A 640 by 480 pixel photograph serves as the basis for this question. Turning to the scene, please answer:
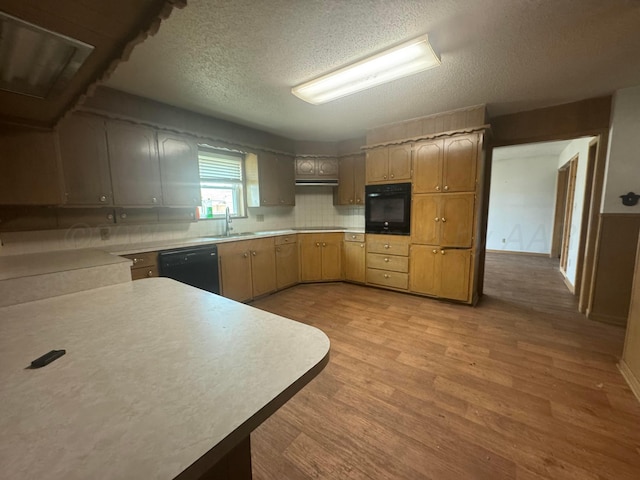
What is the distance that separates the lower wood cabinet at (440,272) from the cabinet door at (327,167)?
1.89 metres

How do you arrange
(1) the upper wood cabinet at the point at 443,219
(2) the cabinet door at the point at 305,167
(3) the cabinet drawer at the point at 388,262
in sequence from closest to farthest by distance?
(1) the upper wood cabinet at the point at 443,219, (3) the cabinet drawer at the point at 388,262, (2) the cabinet door at the point at 305,167

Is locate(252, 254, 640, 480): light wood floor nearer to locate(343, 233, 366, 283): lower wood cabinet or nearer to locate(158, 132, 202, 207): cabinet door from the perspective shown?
locate(343, 233, 366, 283): lower wood cabinet

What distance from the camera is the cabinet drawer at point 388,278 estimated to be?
3756mm

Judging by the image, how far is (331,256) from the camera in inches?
170

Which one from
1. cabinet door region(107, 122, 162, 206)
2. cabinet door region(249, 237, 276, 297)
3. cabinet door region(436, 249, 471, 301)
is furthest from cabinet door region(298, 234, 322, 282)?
cabinet door region(107, 122, 162, 206)

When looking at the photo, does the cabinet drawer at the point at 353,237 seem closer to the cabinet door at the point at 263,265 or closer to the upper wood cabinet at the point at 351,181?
the upper wood cabinet at the point at 351,181

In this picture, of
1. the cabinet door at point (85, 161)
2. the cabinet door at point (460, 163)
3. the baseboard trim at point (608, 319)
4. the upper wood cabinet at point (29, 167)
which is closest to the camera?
the upper wood cabinet at point (29, 167)

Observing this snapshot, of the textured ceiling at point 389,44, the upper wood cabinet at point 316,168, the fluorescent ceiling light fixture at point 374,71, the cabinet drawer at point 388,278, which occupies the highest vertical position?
the textured ceiling at point 389,44

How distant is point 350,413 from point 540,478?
3.16 feet

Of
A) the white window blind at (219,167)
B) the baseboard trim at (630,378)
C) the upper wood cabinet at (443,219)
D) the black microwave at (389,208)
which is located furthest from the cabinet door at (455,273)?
the white window blind at (219,167)

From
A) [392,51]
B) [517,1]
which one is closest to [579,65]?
[517,1]

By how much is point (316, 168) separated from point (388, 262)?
2.00 m

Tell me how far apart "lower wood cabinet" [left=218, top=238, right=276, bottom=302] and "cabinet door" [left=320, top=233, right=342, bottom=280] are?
88 centimetres

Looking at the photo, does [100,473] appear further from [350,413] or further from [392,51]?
[392,51]
